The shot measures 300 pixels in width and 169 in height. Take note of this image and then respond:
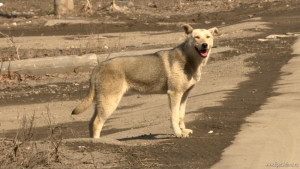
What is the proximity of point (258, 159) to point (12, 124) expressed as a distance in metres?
6.42

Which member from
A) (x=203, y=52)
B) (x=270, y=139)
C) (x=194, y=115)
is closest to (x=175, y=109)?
(x=203, y=52)

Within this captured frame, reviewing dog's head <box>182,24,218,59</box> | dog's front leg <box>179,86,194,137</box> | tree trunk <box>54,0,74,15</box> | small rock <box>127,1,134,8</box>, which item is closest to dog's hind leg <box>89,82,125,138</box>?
dog's front leg <box>179,86,194,137</box>

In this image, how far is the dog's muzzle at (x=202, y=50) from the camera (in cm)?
1155

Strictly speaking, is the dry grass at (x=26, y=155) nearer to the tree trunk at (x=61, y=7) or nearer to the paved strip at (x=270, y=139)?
the paved strip at (x=270, y=139)

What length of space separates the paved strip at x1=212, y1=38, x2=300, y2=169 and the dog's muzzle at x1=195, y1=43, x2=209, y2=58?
1.18 metres

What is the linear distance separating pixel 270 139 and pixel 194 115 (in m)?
2.72

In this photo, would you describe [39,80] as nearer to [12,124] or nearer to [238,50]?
[12,124]

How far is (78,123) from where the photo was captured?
1499cm

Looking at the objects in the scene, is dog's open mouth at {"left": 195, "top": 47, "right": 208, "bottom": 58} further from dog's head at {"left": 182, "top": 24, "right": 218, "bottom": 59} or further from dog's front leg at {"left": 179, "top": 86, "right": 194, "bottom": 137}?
dog's front leg at {"left": 179, "top": 86, "right": 194, "bottom": 137}

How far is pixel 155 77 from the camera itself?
11805 mm

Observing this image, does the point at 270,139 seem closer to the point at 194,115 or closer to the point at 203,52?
the point at 203,52

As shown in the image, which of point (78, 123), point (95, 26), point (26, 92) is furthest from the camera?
point (95, 26)

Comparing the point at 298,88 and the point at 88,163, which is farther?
the point at 298,88

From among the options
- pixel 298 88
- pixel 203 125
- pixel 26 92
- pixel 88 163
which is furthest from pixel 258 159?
pixel 26 92
